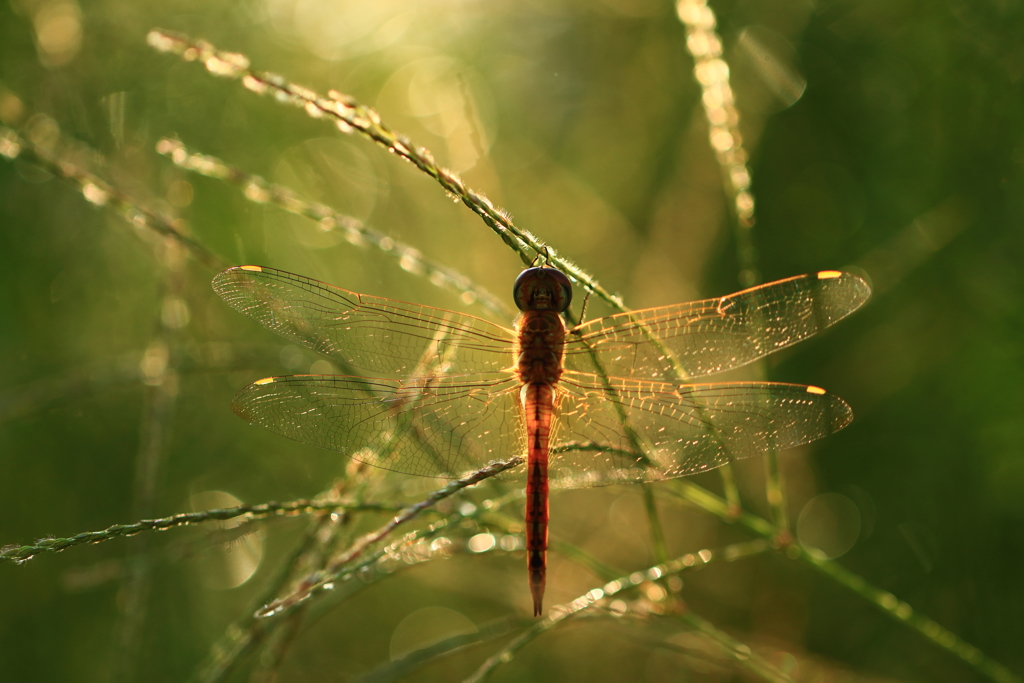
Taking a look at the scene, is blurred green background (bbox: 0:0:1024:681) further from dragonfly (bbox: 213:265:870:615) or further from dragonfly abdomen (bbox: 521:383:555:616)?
dragonfly abdomen (bbox: 521:383:555:616)

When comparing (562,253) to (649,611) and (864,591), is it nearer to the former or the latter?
(649,611)

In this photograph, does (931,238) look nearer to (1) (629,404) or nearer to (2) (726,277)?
(2) (726,277)

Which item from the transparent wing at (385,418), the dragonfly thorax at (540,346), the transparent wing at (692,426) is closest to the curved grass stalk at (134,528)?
the transparent wing at (385,418)

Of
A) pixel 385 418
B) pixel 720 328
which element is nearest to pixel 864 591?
pixel 720 328

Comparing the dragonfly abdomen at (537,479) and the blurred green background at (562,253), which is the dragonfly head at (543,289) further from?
the blurred green background at (562,253)

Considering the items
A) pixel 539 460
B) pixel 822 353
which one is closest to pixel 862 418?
pixel 822 353
